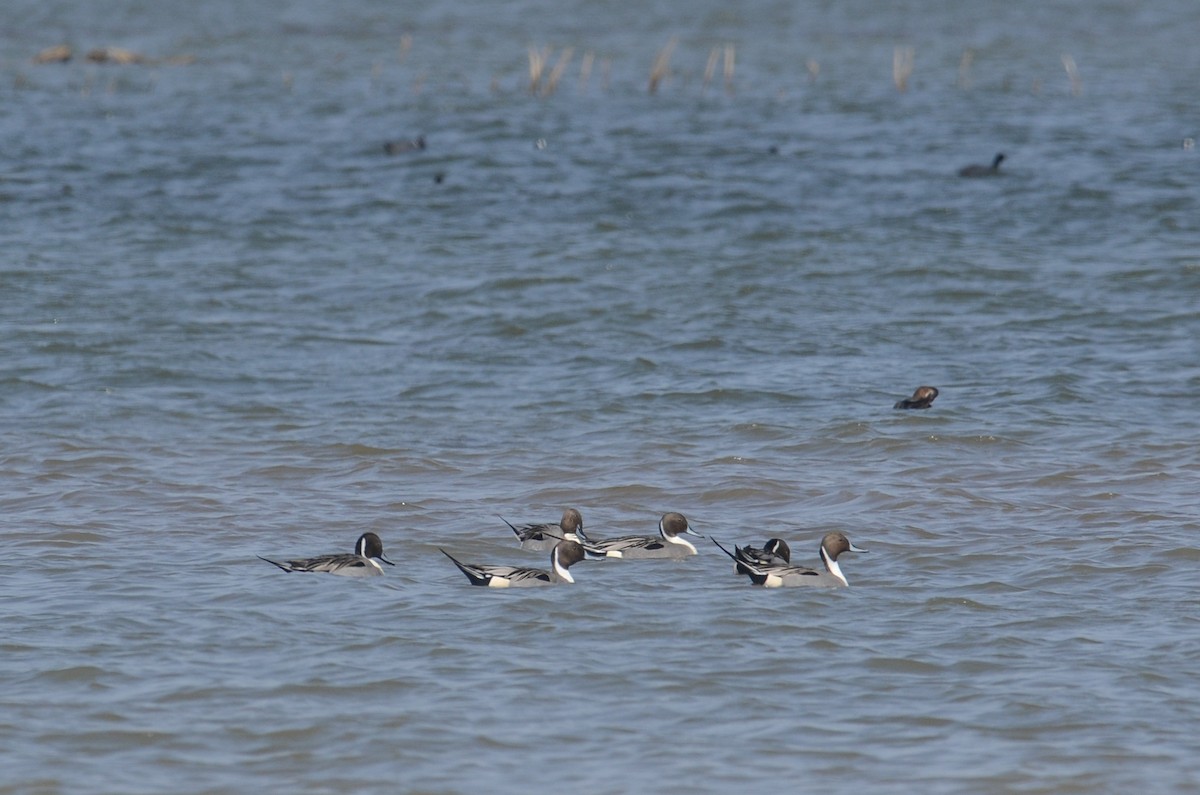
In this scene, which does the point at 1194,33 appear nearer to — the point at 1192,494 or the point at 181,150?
the point at 181,150

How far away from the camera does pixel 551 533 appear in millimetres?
12055

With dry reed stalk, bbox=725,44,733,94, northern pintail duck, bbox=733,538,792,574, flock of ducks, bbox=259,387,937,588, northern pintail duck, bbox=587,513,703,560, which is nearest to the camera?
flock of ducks, bbox=259,387,937,588

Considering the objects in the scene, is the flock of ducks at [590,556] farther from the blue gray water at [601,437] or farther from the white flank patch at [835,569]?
the blue gray water at [601,437]

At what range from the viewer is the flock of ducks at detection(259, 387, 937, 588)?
36.4 feet

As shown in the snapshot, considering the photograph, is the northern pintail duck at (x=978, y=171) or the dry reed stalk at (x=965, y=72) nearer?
the northern pintail duck at (x=978, y=171)

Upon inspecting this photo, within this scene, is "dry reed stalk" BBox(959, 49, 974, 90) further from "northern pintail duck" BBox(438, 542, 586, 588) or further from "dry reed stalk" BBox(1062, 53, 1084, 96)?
"northern pintail duck" BBox(438, 542, 586, 588)

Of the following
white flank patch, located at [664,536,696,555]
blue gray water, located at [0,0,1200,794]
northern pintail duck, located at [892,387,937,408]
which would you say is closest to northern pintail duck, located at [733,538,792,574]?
blue gray water, located at [0,0,1200,794]

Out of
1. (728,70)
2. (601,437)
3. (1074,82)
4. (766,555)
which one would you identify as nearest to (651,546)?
(766,555)

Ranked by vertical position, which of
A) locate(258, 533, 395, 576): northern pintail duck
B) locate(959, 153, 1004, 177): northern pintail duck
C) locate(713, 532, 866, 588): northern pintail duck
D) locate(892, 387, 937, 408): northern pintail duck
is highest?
locate(959, 153, 1004, 177): northern pintail duck

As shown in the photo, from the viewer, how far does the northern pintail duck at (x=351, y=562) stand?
11.2 m

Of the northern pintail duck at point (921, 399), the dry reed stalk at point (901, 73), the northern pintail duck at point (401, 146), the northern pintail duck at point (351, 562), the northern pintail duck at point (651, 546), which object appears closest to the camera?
the northern pintail duck at point (351, 562)

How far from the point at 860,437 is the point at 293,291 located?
9086mm

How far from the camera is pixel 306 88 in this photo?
4000cm

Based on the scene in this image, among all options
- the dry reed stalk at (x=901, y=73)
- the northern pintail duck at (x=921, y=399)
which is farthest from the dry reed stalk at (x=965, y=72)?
the northern pintail duck at (x=921, y=399)
